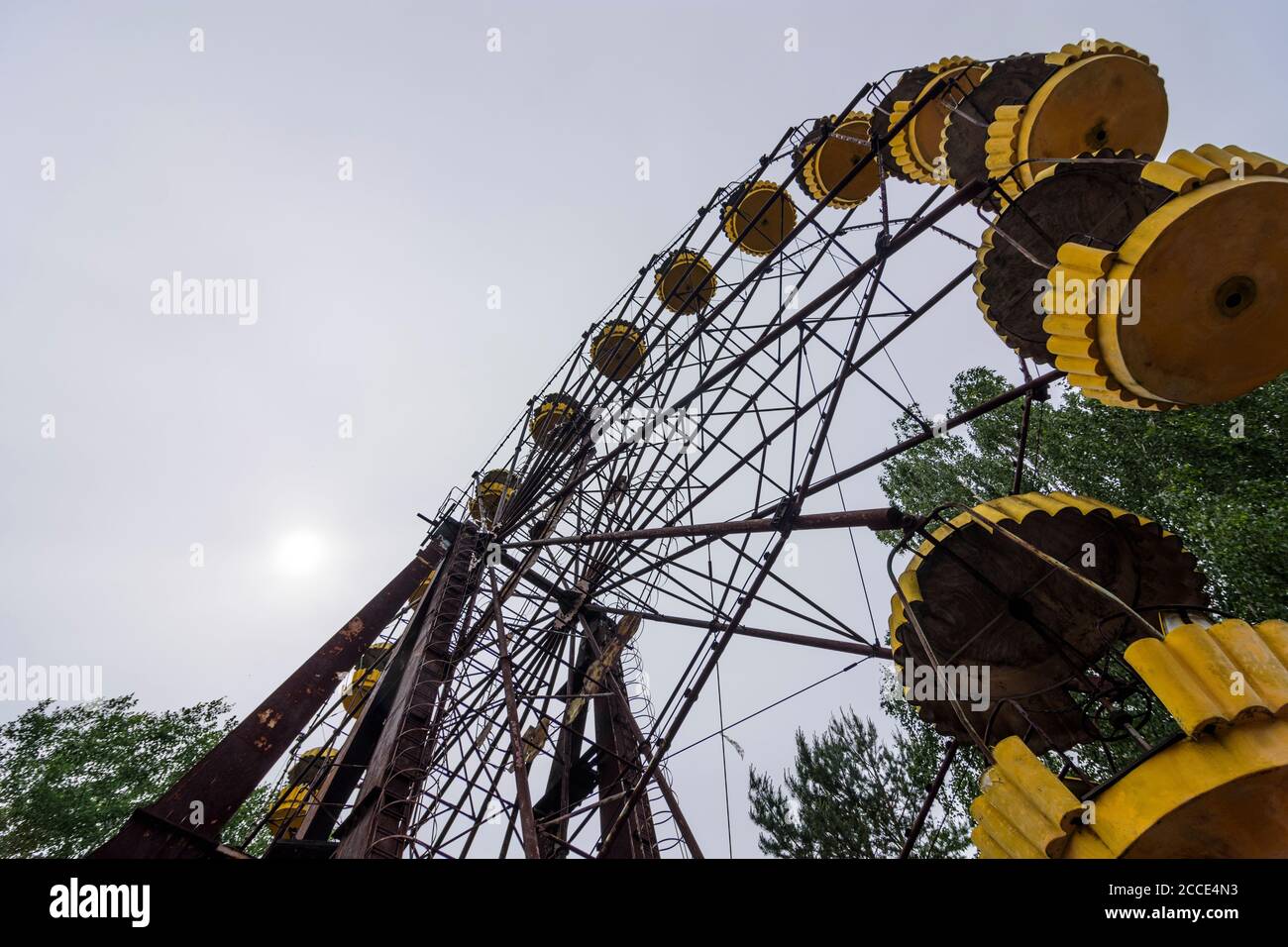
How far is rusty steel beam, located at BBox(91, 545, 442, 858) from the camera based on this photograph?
16.0 feet

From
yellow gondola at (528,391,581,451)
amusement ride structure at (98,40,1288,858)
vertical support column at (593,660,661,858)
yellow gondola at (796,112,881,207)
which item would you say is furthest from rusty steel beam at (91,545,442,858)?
yellow gondola at (796,112,881,207)

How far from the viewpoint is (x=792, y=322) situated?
18.6 ft

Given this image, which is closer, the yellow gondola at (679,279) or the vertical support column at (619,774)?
the vertical support column at (619,774)

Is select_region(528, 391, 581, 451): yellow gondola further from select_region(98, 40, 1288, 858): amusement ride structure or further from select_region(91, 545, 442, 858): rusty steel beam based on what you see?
select_region(91, 545, 442, 858): rusty steel beam

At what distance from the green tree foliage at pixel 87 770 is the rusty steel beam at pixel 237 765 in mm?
15634

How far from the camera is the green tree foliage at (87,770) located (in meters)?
16.5

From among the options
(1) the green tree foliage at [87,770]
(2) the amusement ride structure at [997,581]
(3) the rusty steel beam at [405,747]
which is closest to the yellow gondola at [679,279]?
(2) the amusement ride structure at [997,581]

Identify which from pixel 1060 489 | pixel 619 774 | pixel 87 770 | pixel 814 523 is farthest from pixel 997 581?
pixel 87 770

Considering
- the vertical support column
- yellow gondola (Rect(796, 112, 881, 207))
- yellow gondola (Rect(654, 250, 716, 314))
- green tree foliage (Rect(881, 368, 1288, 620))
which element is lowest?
the vertical support column

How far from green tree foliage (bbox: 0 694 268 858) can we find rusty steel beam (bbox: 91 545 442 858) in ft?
51.3

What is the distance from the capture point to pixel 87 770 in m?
18.2

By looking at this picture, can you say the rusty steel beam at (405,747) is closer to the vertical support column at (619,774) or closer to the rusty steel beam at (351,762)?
the rusty steel beam at (351,762)

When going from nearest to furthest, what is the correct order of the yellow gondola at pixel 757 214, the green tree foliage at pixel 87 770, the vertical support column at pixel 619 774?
1. the vertical support column at pixel 619 774
2. the yellow gondola at pixel 757 214
3. the green tree foliage at pixel 87 770
